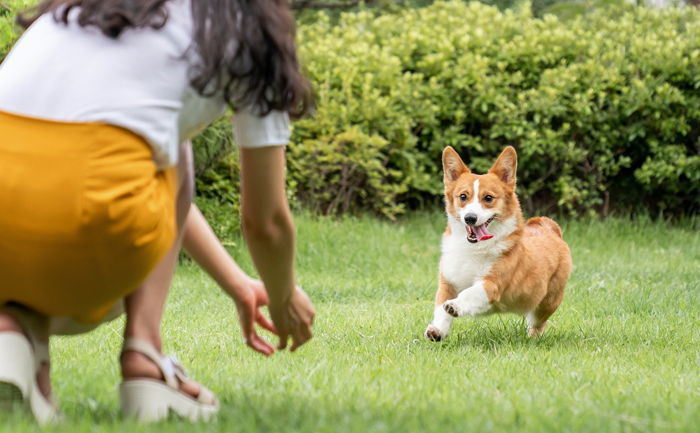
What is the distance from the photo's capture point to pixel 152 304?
7.39 ft

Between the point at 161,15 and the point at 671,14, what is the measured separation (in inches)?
344

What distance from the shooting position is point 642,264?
23.9ft

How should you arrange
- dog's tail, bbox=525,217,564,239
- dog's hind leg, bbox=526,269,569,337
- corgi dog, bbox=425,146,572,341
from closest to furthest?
corgi dog, bbox=425,146,572,341
dog's hind leg, bbox=526,269,569,337
dog's tail, bbox=525,217,564,239

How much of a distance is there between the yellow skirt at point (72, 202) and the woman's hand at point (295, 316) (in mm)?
441

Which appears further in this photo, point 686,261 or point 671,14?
point 671,14

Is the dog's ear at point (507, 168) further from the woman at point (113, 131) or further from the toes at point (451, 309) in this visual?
the woman at point (113, 131)

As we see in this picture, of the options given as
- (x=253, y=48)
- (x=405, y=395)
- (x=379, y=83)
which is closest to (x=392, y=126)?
(x=379, y=83)

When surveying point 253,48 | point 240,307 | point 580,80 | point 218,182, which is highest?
point 253,48

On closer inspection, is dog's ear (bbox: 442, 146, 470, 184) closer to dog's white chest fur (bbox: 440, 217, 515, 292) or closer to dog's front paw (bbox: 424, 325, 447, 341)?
dog's white chest fur (bbox: 440, 217, 515, 292)

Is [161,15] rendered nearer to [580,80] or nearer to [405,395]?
[405,395]

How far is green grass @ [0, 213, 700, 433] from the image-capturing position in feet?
7.65

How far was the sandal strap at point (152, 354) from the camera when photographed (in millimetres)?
2207

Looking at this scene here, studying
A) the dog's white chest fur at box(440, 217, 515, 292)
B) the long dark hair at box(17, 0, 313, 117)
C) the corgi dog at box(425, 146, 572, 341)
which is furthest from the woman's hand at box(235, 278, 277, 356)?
the dog's white chest fur at box(440, 217, 515, 292)

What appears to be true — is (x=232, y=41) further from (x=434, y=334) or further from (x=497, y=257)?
(x=497, y=257)
